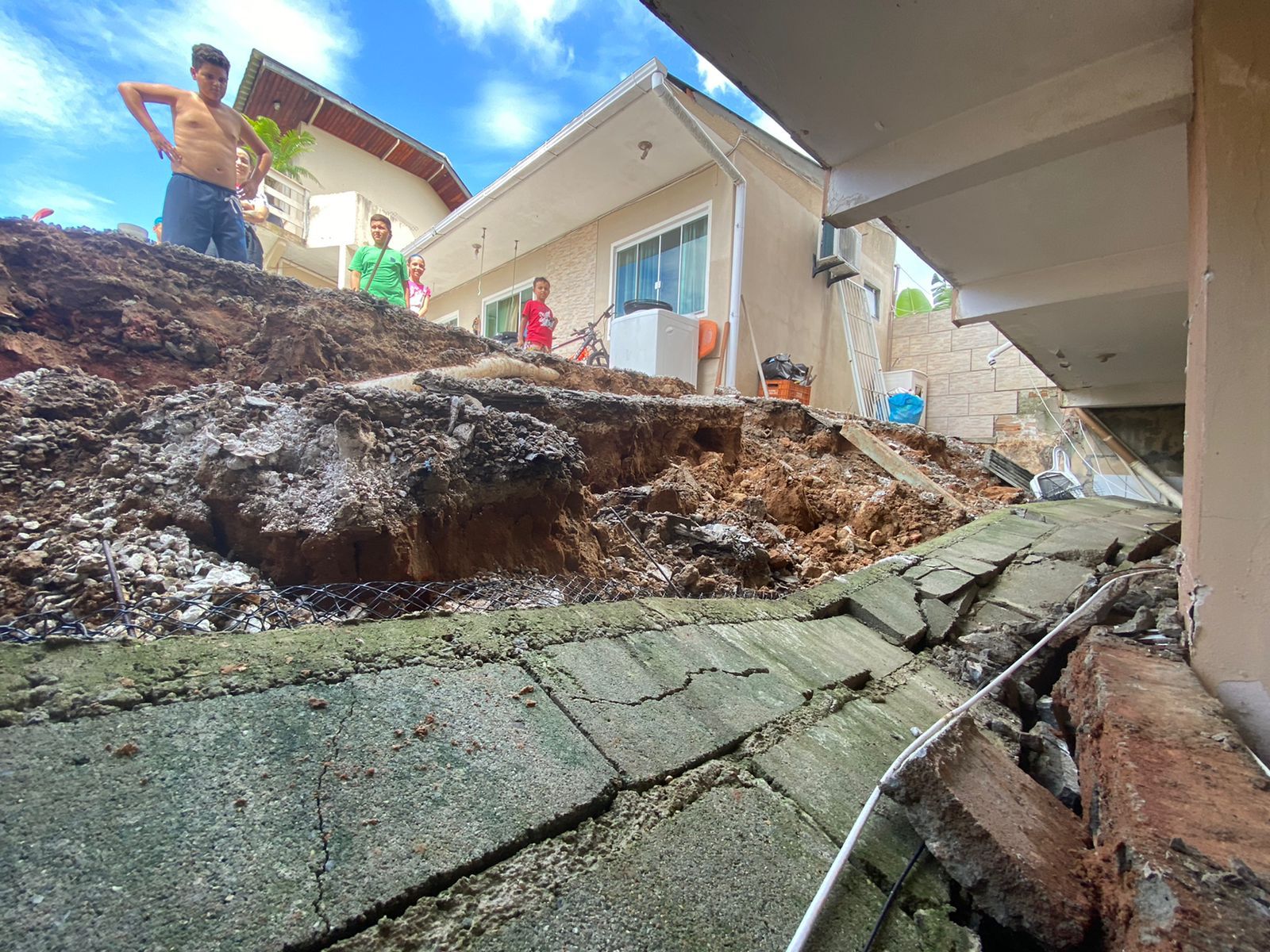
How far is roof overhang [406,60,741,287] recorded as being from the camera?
734 cm

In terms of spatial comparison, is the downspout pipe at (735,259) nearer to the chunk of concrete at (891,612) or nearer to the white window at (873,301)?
the white window at (873,301)

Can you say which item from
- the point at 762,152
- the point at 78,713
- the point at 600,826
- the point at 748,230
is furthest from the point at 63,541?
the point at 762,152

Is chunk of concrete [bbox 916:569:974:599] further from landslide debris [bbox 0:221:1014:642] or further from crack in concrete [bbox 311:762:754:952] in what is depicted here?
crack in concrete [bbox 311:762:754:952]

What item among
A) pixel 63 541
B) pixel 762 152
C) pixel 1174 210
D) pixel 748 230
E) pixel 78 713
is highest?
pixel 762 152

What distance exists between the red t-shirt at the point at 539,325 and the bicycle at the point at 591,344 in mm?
980

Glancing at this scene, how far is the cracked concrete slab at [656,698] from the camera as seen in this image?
1.28m

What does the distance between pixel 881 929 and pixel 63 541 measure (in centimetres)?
219

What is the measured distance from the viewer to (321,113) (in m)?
13.7

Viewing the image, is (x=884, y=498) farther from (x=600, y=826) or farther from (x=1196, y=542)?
(x=600, y=826)

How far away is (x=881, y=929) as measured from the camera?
1.04 meters

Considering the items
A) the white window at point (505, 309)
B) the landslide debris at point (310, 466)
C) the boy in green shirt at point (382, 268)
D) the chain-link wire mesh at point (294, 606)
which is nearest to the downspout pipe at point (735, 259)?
the landslide debris at point (310, 466)

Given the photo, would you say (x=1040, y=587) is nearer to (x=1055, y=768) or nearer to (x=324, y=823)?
(x=1055, y=768)

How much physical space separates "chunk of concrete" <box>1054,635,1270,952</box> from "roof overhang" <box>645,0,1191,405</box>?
86.1 inches

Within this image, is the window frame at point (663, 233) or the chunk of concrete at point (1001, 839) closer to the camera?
the chunk of concrete at point (1001, 839)
